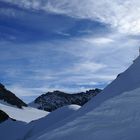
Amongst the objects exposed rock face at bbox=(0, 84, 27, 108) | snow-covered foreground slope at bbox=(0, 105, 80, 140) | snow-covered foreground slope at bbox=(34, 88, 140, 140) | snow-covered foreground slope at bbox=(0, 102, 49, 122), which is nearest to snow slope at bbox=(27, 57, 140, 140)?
snow-covered foreground slope at bbox=(34, 88, 140, 140)

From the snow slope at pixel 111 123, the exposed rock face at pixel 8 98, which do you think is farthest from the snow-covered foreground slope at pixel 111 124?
the exposed rock face at pixel 8 98

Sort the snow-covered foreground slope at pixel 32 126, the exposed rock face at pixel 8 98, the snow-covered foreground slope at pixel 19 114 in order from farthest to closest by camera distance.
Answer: the exposed rock face at pixel 8 98, the snow-covered foreground slope at pixel 19 114, the snow-covered foreground slope at pixel 32 126

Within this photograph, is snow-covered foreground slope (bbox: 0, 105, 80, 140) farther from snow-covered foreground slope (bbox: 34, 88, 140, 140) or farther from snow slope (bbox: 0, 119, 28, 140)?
snow-covered foreground slope (bbox: 34, 88, 140, 140)

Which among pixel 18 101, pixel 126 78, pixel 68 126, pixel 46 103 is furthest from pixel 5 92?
pixel 46 103

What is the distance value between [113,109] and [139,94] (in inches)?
56.4

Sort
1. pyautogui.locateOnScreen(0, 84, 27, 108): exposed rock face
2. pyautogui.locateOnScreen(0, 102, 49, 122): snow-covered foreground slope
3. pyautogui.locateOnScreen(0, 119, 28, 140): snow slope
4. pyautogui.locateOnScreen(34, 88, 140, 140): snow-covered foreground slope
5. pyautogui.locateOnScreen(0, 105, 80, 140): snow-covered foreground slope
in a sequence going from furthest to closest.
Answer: pyautogui.locateOnScreen(0, 84, 27, 108): exposed rock face → pyautogui.locateOnScreen(0, 102, 49, 122): snow-covered foreground slope → pyautogui.locateOnScreen(0, 119, 28, 140): snow slope → pyautogui.locateOnScreen(0, 105, 80, 140): snow-covered foreground slope → pyautogui.locateOnScreen(34, 88, 140, 140): snow-covered foreground slope

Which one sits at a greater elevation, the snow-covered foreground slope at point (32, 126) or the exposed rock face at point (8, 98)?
the exposed rock face at point (8, 98)

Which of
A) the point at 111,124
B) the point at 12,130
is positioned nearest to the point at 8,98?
the point at 12,130

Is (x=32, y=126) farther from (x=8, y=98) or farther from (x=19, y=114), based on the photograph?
(x=8, y=98)

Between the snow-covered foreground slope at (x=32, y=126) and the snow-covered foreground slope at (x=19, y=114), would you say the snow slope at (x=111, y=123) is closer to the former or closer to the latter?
the snow-covered foreground slope at (x=32, y=126)

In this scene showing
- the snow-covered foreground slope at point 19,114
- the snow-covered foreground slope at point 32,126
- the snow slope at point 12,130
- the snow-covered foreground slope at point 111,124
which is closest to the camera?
the snow-covered foreground slope at point 111,124

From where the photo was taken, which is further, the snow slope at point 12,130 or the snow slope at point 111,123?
the snow slope at point 12,130

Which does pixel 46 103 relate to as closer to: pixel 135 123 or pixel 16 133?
pixel 16 133

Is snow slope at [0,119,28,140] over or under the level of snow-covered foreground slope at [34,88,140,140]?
over
